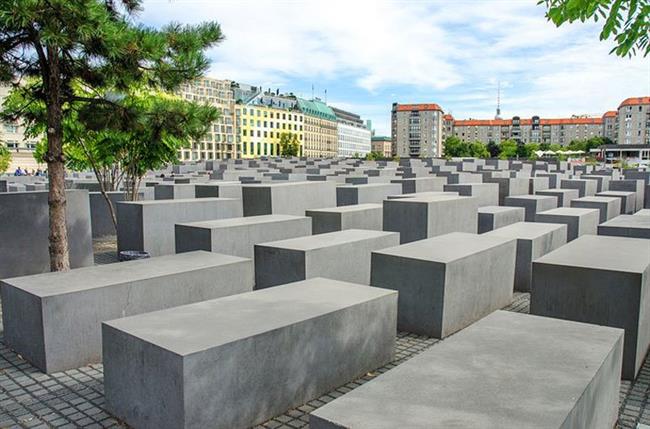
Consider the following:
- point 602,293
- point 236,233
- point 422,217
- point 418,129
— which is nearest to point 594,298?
point 602,293

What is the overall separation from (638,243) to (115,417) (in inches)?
273

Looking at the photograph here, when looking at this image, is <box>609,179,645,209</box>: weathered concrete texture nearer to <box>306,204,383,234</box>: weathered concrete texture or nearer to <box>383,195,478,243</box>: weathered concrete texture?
<box>383,195,478,243</box>: weathered concrete texture

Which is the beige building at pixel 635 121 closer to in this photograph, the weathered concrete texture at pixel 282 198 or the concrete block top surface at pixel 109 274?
the weathered concrete texture at pixel 282 198

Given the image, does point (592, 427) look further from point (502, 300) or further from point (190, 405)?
point (502, 300)

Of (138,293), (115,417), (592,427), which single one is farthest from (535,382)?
(138,293)

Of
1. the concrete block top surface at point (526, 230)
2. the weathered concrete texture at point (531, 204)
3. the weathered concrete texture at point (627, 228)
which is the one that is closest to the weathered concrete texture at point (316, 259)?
the concrete block top surface at point (526, 230)

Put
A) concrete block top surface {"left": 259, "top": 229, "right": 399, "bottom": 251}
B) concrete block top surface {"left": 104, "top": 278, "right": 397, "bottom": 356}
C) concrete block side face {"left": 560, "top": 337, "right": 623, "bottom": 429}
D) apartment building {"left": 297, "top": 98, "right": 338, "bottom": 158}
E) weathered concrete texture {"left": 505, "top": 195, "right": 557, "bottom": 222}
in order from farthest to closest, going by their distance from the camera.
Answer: apartment building {"left": 297, "top": 98, "right": 338, "bottom": 158} → weathered concrete texture {"left": 505, "top": 195, "right": 557, "bottom": 222} → concrete block top surface {"left": 259, "top": 229, "right": 399, "bottom": 251} → concrete block top surface {"left": 104, "top": 278, "right": 397, "bottom": 356} → concrete block side face {"left": 560, "top": 337, "right": 623, "bottom": 429}

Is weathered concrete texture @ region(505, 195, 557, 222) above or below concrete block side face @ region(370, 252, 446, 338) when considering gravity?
above

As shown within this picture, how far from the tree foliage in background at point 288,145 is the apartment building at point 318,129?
413 inches

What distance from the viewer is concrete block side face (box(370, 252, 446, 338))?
684cm

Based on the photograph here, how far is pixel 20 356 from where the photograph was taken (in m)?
6.07

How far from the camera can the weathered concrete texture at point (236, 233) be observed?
910 centimetres

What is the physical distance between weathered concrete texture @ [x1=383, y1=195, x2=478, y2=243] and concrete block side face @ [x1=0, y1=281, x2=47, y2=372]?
7371mm

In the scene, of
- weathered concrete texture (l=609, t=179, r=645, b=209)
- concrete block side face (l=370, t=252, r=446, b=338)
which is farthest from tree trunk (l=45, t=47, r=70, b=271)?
weathered concrete texture (l=609, t=179, r=645, b=209)
